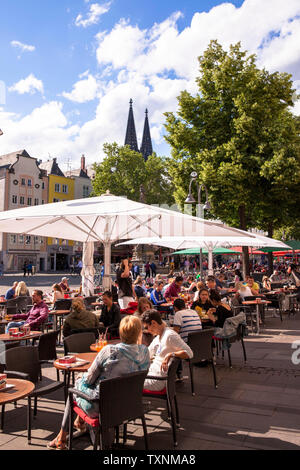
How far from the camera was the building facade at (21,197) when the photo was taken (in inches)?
2174

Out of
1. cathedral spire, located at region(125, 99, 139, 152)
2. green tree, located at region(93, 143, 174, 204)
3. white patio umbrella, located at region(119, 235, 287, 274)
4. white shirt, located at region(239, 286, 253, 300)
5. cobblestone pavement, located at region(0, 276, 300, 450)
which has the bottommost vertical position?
cobblestone pavement, located at region(0, 276, 300, 450)

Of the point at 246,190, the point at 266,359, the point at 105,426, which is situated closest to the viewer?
the point at 105,426

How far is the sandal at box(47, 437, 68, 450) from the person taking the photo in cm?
409

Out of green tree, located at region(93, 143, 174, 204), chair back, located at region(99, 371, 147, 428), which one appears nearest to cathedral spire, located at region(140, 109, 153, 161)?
green tree, located at region(93, 143, 174, 204)

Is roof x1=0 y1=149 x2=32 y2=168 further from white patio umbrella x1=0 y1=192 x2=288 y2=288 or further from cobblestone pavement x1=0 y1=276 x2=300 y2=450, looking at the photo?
cobblestone pavement x1=0 y1=276 x2=300 y2=450

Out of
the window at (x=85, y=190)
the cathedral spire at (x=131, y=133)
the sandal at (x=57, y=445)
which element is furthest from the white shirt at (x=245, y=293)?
the cathedral spire at (x=131, y=133)

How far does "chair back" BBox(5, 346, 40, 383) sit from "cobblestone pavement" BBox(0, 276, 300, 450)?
570mm

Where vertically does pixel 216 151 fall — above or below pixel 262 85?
below

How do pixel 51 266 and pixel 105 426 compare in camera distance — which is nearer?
pixel 105 426
